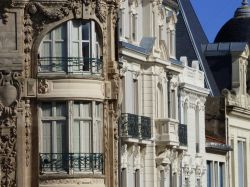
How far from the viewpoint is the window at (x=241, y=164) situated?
313ft

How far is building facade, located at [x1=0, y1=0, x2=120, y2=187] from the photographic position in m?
60.5

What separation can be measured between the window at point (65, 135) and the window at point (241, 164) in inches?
1379

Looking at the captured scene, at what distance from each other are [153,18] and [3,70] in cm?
1557

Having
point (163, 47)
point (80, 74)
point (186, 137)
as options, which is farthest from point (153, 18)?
point (80, 74)

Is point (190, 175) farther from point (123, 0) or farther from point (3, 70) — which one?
point (3, 70)

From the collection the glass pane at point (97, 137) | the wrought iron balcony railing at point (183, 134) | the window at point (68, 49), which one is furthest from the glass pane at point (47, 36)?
the wrought iron balcony railing at point (183, 134)

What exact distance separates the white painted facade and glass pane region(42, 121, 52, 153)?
8.02 m

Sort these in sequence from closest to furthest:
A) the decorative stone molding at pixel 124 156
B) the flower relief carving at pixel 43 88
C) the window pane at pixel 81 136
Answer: the flower relief carving at pixel 43 88
the window pane at pixel 81 136
the decorative stone molding at pixel 124 156

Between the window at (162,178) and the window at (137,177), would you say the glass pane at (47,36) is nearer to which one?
the window at (137,177)

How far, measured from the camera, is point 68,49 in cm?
6131

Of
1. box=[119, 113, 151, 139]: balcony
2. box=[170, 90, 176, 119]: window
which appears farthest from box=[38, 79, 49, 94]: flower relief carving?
box=[170, 90, 176, 119]: window

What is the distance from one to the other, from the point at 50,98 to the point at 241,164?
3636cm

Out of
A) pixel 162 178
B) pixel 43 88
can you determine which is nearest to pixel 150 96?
pixel 162 178

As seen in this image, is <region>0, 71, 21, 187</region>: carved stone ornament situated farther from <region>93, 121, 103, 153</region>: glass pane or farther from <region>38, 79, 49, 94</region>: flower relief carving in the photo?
<region>93, 121, 103, 153</region>: glass pane
